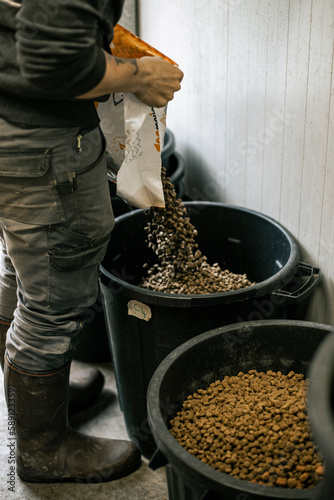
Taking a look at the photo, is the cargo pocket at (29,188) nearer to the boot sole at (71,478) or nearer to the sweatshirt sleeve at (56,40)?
the sweatshirt sleeve at (56,40)

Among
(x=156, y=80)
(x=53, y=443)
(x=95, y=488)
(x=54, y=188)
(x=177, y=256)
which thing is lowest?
(x=95, y=488)

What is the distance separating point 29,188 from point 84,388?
2.89ft

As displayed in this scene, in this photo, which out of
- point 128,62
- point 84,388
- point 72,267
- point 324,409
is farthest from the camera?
point 84,388

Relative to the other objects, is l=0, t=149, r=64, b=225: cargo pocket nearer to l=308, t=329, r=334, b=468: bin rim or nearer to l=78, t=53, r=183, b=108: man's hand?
l=78, t=53, r=183, b=108: man's hand

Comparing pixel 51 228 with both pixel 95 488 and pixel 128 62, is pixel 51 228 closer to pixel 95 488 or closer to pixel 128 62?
pixel 128 62

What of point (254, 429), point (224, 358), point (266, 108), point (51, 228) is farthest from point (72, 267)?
point (266, 108)

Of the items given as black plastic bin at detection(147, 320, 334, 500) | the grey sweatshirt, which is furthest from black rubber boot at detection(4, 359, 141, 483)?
the grey sweatshirt

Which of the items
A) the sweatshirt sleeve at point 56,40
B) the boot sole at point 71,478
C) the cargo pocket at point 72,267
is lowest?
the boot sole at point 71,478

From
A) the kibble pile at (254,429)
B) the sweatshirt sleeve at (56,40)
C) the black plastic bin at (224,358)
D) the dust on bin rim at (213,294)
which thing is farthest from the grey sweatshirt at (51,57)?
the kibble pile at (254,429)

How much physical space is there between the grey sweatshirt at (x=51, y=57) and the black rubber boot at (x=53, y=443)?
64 centimetres

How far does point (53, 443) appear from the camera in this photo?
55.9 inches

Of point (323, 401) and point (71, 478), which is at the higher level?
point (323, 401)

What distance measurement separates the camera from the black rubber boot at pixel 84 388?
1729mm

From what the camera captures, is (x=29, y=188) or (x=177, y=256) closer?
(x=29, y=188)
